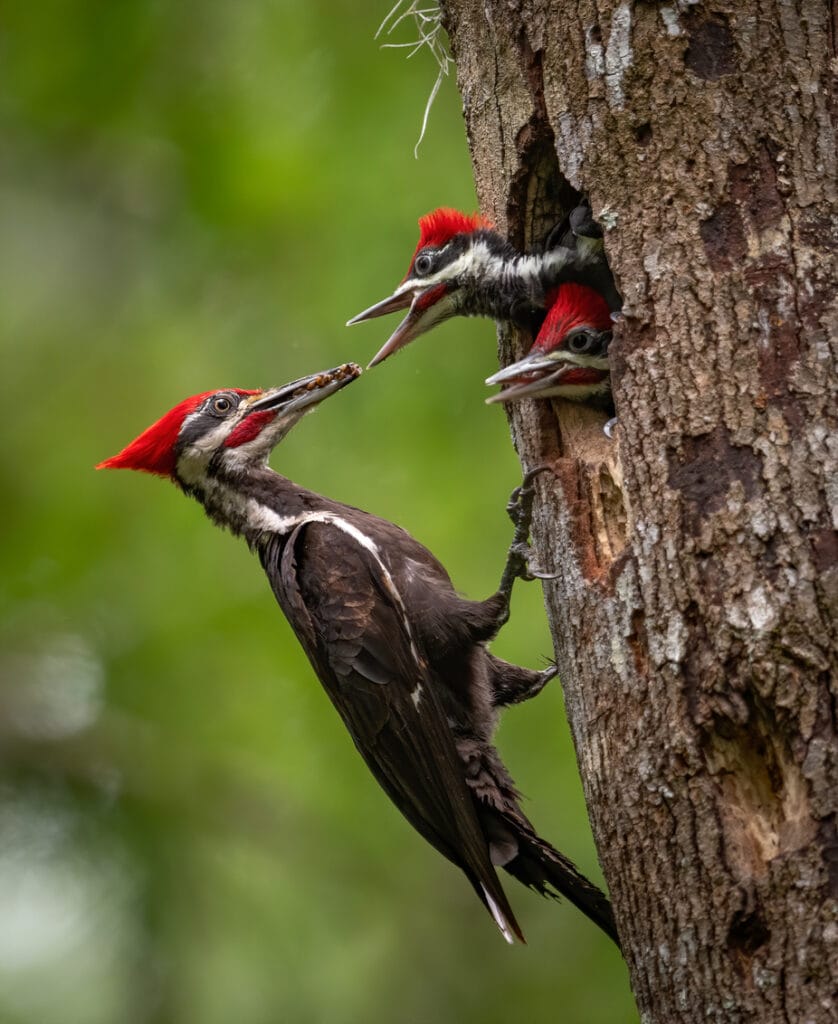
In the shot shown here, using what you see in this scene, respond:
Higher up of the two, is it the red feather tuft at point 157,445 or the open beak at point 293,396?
the open beak at point 293,396

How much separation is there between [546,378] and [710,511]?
0.83 m

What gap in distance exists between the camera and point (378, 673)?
379cm

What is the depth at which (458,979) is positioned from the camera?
243 inches

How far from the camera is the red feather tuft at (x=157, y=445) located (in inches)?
169

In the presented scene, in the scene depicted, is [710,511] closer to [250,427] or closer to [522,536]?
[522,536]

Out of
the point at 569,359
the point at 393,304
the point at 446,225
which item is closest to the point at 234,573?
the point at 393,304

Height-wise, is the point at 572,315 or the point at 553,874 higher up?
the point at 572,315

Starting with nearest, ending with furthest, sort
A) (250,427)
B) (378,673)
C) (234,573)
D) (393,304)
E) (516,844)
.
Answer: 1. (516,844)
2. (378,673)
3. (393,304)
4. (250,427)
5. (234,573)

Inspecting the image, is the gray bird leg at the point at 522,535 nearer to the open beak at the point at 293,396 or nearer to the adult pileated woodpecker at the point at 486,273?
the adult pileated woodpecker at the point at 486,273

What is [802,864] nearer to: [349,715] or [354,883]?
[349,715]

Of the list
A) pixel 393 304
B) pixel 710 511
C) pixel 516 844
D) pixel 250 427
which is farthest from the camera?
pixel 250 427

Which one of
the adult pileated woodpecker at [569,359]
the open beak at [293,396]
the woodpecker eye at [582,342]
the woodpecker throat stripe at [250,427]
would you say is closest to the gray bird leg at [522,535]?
the adult pileated woodpecker at [569,359]

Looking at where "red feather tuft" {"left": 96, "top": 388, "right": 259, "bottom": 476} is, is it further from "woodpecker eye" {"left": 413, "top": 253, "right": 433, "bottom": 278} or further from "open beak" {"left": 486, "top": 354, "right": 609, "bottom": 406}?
"open beak" {"left": 486, "top": 354, "right": 609, "bottom": 406}

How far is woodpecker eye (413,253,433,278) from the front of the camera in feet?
13.0
